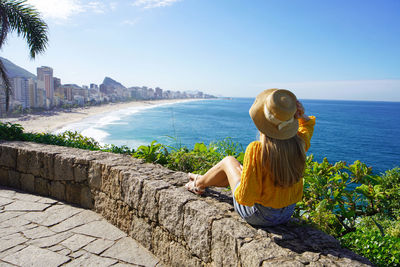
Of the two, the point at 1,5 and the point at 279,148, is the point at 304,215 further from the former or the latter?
the point at 1,5

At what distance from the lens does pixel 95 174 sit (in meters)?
2.92

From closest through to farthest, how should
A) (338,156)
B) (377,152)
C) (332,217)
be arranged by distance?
(332,217) < (338,156) < (377,152)

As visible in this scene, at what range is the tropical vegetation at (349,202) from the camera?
5.50 feet

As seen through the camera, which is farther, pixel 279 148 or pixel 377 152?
pixel 377 152

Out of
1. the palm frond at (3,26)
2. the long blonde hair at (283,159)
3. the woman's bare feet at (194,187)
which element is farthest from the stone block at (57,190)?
the palm frond at (3,26)

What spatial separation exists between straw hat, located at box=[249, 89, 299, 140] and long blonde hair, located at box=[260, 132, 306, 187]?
0.16ft

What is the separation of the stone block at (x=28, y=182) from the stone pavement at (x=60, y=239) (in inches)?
13.2

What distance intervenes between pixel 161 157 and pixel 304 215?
1.88 metres

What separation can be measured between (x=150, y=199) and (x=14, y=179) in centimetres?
262

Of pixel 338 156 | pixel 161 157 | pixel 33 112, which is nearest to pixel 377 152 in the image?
pixel 338 156

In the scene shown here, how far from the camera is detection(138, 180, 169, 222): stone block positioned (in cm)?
224

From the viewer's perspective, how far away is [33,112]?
1917 inches

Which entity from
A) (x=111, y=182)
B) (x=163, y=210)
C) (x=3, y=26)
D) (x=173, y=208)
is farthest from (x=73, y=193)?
(x=3, y=26)

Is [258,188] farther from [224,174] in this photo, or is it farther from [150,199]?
[150,199]
